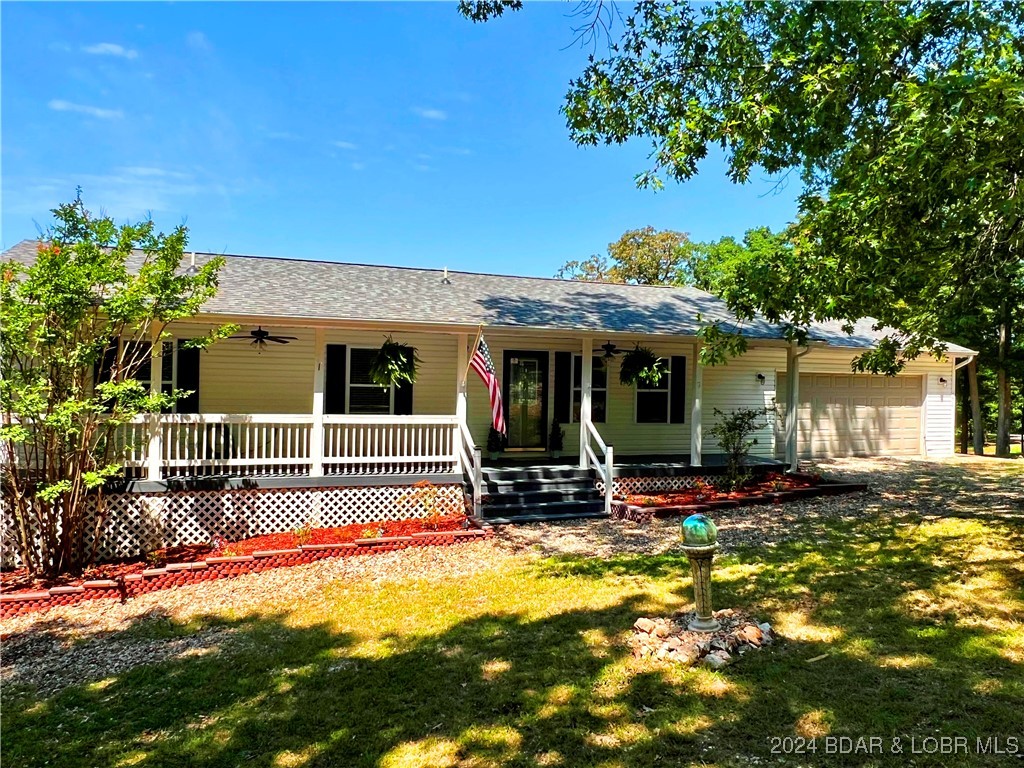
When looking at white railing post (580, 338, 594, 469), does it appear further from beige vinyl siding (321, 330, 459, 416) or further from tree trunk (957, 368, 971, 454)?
tree trunk (957, 368, 971, 454)

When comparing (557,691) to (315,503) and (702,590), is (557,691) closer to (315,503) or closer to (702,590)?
(702,590)

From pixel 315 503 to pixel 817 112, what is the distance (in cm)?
823

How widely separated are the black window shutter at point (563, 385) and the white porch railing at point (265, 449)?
8.84 ft

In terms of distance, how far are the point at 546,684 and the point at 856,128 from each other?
8.55 meters

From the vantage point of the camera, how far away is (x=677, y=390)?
1266 cm

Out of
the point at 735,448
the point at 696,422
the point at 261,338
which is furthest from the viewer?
the point at 735,448

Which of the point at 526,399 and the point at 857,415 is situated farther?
the point at 857,415

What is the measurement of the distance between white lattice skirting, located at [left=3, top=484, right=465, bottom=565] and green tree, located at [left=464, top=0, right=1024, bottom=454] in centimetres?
588

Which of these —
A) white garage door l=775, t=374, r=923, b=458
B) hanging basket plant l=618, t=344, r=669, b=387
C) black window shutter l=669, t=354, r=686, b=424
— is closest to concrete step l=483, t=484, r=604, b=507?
hanging basket plant l=618, t=344, r=669, b=387

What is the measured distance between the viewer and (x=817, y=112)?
667 centimetres

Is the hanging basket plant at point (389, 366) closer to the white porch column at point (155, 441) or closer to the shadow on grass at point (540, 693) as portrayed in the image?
the white porch column at point (155, 441)

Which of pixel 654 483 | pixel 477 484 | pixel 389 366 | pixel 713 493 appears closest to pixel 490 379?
pixel 477 484

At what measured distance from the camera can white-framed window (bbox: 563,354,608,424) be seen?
471 inches

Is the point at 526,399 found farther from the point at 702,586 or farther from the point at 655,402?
the point at 702,586
